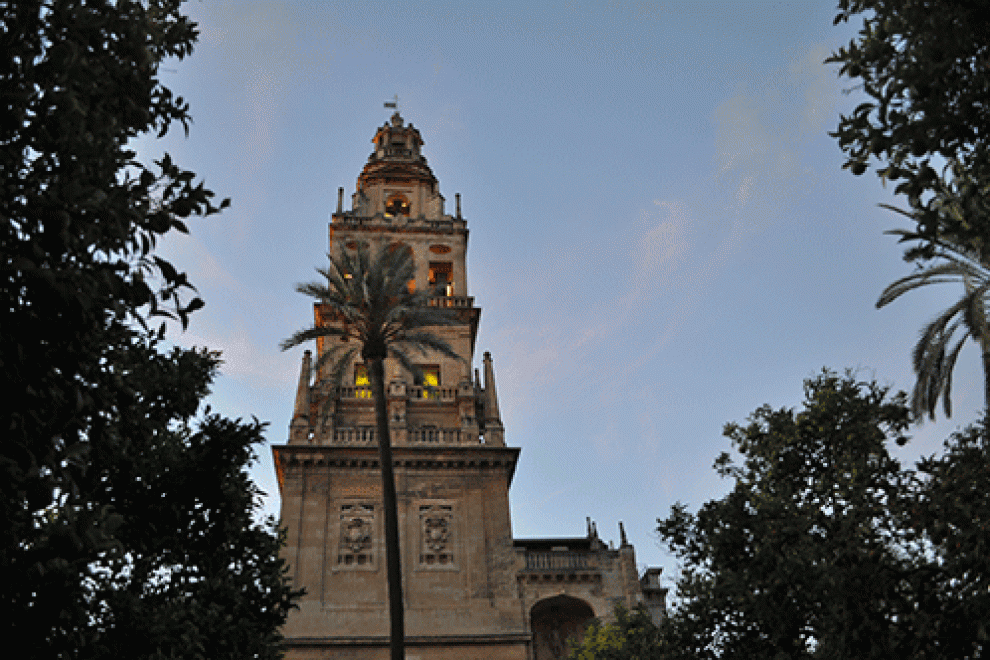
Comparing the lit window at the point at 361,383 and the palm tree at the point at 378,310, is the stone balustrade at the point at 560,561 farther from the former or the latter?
the lit window at the point at 361,383

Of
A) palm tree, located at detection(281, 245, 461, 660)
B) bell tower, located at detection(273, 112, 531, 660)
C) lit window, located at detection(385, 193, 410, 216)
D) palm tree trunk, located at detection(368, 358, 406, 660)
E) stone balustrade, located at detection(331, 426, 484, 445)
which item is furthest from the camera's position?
lit window, located at detection(385, 193, 410, 216)

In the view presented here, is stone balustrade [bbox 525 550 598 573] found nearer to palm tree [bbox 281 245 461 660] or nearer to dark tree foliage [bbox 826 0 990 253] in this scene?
palm tree [bbox 281 245 461 660]

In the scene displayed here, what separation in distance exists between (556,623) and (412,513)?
23.6 feet

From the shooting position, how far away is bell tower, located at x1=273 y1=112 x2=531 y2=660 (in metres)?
29.0

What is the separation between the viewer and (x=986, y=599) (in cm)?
870

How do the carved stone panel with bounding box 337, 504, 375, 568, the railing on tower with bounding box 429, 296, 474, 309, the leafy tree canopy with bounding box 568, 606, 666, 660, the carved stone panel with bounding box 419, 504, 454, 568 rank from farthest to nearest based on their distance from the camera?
the railing on tower with bounding box 429, 296, 474, 309
the carved stone panel with bounding box 419, 504, 454, 568
the carved stone panel with bounding box 337, 504, 375, 568
the leafy tree canopy with bounding box 568, 606, 666, 660

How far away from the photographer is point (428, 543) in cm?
3122

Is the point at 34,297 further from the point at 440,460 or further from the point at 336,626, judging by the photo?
the point at 440,460

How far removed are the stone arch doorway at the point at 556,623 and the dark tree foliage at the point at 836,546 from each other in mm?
17009

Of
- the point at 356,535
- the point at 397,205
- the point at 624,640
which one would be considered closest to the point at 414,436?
the point at 356,535

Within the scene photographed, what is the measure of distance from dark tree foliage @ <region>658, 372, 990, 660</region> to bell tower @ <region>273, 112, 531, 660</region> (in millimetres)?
14823

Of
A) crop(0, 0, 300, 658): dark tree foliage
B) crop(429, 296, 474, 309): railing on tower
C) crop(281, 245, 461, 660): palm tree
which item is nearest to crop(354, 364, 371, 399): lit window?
crop(429, 296, 474, 309): railing on tower

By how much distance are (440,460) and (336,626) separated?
7.56 meters

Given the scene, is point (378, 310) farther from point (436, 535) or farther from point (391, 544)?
point (436, 535)
